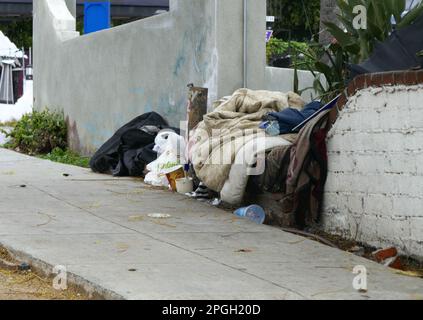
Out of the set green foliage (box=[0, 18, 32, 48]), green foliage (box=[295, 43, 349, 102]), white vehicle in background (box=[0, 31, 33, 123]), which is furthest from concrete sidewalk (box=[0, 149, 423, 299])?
green foliage (box=[0, 18, 32, 48])

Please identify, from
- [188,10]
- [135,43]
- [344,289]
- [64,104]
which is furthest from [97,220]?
[64,104]

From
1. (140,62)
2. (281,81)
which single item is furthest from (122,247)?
(140,62)

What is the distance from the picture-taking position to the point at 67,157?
14.7 meters

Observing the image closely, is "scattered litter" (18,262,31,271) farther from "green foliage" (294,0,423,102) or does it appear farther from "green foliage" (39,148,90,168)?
"green foliage" (39,148,90,168)

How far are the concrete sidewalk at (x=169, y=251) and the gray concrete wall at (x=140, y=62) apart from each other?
183 cm

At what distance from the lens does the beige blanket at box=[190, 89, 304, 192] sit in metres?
8.98

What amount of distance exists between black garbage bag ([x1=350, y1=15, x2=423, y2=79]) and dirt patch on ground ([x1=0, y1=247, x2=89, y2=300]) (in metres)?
3.49

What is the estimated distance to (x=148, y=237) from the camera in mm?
7602

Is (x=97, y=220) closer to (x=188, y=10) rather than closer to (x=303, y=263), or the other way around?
(x=303, y=263)

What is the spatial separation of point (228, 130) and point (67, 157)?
5938 millimetres

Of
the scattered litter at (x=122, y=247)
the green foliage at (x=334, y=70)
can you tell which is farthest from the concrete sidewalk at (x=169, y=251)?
the green foliage at (x=334, y=70)

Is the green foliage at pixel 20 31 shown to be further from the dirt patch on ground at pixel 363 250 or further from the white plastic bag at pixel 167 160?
the dirt patch on ground at pixel 363 250

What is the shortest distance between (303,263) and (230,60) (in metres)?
4.35

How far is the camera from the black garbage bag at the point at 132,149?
1166cm
